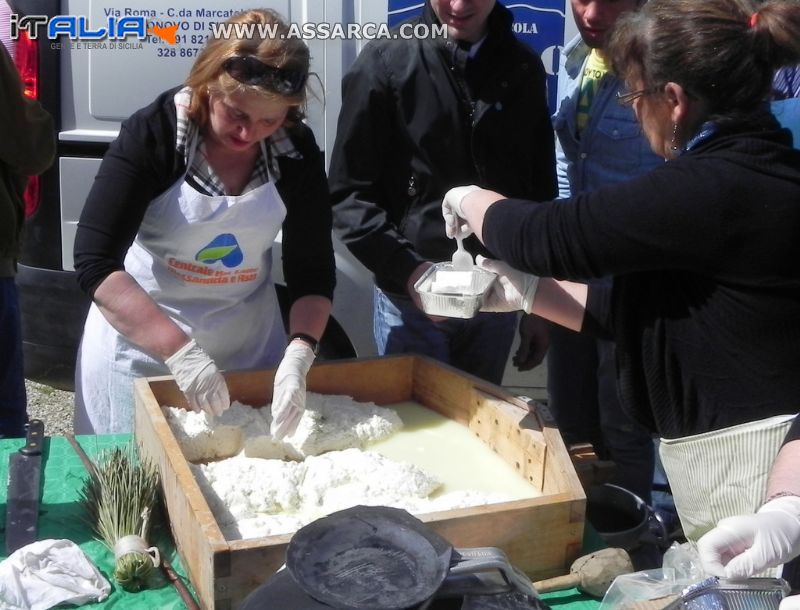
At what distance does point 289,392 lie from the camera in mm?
1896

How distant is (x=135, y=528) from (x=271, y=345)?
2.83ft

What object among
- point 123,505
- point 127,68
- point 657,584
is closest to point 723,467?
point 657,584

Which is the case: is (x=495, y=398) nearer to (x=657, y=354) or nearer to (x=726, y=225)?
(x=657, y=354)

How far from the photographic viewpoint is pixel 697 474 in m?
1.50

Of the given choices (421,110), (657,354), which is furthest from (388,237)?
(657,354)

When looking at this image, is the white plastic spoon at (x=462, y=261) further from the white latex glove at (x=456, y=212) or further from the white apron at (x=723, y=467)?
the white apron at (x=723, y=467)

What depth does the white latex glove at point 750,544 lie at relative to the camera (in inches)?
46.5

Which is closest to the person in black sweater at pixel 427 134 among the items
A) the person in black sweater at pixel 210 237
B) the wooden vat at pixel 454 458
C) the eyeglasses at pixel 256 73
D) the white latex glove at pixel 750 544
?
the person in black sweater at pixel 210 237

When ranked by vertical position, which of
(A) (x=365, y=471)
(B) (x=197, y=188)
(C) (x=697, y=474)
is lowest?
(A) (x=365, y=471)

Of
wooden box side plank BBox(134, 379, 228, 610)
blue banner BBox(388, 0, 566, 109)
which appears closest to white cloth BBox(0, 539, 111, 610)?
wooden box side plank BBox(134, 379, 228, 610)

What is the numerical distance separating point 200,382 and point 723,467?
1.05 meters

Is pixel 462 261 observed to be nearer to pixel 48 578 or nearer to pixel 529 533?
pixel 529 533

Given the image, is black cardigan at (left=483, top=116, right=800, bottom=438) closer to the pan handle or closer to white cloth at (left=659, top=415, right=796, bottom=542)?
white cloth at (left=659, top=415, right=796, bottom=542)

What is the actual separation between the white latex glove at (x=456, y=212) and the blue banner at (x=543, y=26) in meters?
1.49
